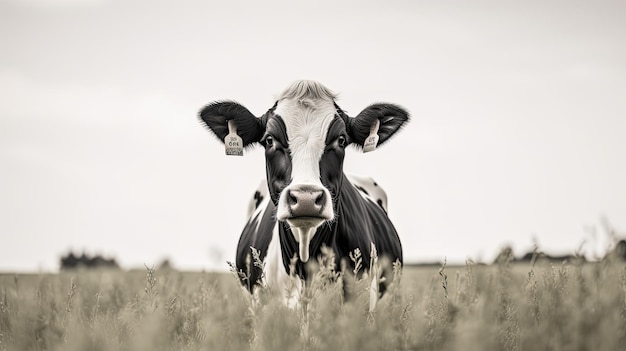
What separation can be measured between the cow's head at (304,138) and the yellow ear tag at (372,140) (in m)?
0.03

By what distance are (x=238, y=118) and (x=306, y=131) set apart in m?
1.05

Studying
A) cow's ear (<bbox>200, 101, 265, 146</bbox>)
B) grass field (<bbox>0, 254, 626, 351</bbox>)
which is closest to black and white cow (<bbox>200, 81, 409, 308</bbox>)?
cow's ear (<bbox>200, 101, 265, 146</bbox>)

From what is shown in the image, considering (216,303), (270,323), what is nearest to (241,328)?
(216,303)

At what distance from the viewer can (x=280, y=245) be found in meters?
6.25

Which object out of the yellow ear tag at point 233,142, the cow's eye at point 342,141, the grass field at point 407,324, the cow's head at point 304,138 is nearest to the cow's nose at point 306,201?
the cow's head at point 304,138

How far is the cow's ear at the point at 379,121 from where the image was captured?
21.4 feet

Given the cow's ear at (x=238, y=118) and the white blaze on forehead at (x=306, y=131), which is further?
the cow's ear at (x=238, y=118)

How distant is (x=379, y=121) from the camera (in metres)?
6.80

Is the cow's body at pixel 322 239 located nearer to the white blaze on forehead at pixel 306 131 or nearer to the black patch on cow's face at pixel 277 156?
the black patch on cow's face at pixel 277 156

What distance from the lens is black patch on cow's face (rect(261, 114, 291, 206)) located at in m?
5.73

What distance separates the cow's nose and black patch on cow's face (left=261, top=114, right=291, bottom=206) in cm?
41

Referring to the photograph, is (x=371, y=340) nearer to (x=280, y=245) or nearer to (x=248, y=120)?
(x=280, y=245)

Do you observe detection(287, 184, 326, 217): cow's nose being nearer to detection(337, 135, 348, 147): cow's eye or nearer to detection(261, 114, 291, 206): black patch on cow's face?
detection(261, 114, 291, 206): black patch on cow's face

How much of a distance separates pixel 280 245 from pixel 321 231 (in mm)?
572
